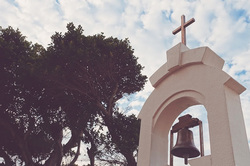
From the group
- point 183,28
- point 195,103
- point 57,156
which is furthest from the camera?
point 57,156

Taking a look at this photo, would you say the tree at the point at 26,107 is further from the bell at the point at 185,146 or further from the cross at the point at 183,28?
the bell at the point at 185,146

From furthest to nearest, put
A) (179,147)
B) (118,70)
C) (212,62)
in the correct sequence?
(118,70), (179,147), (212,62)

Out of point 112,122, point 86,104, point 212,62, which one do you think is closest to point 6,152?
point 86,104

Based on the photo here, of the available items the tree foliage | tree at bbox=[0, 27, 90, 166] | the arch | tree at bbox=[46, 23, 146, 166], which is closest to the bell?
the arch

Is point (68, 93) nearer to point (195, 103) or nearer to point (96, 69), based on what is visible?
point (96, 69)

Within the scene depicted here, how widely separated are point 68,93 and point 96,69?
155 cm

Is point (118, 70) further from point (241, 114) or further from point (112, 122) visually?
point (241, 114)

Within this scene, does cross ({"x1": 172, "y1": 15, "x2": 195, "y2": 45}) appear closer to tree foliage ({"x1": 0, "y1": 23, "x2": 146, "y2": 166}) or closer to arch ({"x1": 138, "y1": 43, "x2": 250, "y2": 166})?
arch ({"x1": 138, "y1": 43, "x2": 250, "y2": 166})

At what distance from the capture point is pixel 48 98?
1046 cm

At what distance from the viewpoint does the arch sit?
2.97 meters

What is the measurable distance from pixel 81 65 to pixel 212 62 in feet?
20.9

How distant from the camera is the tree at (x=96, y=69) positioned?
9273 mm

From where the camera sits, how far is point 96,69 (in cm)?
961

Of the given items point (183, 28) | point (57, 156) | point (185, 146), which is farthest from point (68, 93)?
point (185, 146)
